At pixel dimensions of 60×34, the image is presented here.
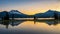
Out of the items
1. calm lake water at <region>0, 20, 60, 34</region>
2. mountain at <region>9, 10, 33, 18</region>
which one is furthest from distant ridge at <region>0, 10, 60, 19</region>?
calm lake water at <region>0, 20, 60, 34</region>

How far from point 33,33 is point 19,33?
479 millimetres

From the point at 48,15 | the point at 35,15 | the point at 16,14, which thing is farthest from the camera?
the point at 48,15

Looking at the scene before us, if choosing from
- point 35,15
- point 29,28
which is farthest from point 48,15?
point 29,28

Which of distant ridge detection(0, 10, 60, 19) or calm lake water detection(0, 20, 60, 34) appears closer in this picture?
calm lake water detection(0, 20, 60, 34)

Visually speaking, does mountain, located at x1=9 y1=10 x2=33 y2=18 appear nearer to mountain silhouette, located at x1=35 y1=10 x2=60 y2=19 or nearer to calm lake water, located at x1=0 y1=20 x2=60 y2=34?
calm lake water, located at x1=0 y1=20 x2=60 y2=34

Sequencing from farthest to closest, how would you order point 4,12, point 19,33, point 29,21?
point 29,21 < point 4,12 < point 19,33

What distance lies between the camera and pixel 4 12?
26.9 ft

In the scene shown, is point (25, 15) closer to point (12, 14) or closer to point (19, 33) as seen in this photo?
point (12, 14)

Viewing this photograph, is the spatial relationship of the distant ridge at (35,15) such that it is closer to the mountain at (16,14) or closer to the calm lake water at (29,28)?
the mountain at (16,14)

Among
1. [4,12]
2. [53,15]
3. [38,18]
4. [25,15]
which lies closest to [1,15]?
[4,12]

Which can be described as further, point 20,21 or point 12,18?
point 20,21

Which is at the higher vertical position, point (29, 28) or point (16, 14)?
point (16, 14)

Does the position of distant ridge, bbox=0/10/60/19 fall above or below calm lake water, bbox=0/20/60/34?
above

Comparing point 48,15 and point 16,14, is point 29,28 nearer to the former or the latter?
point 16,14
